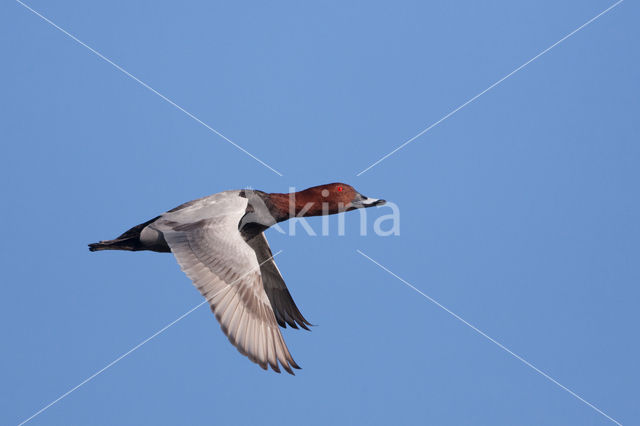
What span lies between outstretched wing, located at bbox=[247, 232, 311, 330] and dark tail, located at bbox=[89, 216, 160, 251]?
1.27 m

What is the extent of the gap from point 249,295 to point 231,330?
0.41 meters

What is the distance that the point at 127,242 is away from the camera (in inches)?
314

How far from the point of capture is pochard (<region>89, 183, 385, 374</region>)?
6.75 m

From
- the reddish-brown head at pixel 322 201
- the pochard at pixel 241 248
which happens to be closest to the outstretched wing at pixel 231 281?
the pochard at pixel 241 248

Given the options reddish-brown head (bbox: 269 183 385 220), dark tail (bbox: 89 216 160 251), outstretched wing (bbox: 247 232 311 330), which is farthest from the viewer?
outstretched wing (bbox: 247 232 311 330)

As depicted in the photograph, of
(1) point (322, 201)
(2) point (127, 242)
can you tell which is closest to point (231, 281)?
(2) point (127, 242)

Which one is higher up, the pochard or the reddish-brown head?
the reddish-brown head

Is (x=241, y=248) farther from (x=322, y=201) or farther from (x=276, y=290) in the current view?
(x=276, y=290)

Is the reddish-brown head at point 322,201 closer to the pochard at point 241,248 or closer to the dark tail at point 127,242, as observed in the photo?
the pochard at point 241,248

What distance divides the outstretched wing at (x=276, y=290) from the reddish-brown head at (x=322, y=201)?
0.55 metres

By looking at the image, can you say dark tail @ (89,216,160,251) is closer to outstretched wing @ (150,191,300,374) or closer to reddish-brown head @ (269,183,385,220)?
outstretched wing @ (150,191,300,374)

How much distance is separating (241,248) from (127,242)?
1.47 metres

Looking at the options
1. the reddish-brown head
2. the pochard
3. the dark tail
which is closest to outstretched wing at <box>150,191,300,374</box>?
the pochard

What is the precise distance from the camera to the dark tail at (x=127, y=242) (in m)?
7.95
